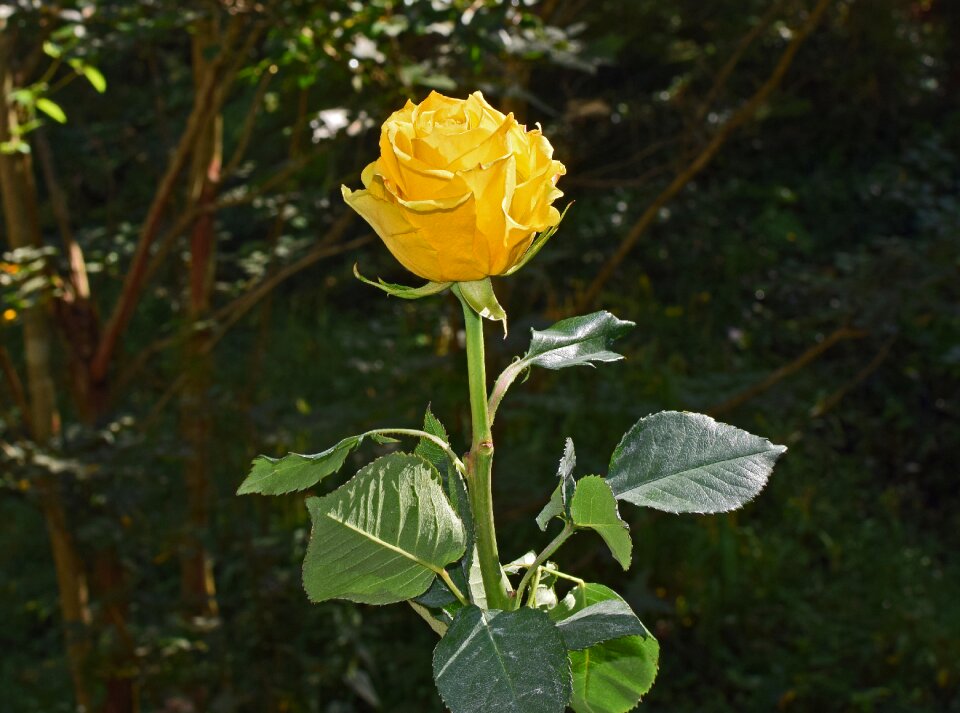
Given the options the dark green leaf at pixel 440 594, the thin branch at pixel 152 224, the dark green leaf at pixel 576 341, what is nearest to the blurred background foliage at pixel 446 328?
the thin branch at pixel 152 224

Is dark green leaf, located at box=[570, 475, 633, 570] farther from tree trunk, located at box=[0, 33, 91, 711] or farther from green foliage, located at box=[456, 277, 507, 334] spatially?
tree trunk, located at box=[0, 33, 91, 711]

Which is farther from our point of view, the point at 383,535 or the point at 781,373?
the point at 781,373

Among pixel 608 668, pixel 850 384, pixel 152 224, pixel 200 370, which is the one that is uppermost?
pixel 608 668

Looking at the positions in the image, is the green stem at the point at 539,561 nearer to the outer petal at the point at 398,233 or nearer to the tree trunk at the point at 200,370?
the outer petal at the point at 398,233

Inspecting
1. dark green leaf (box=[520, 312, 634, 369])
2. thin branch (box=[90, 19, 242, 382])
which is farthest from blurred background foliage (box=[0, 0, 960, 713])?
dark green leaf (box=[520, 312, 634, 369])

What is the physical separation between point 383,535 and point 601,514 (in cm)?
9

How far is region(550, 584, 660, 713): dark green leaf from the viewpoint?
49cm

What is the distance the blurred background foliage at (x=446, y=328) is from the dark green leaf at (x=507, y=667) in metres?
1.41

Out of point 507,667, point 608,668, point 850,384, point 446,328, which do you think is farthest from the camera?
point 446,328

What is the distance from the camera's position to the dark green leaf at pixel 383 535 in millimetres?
437

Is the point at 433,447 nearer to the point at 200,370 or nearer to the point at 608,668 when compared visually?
the point at 608,668

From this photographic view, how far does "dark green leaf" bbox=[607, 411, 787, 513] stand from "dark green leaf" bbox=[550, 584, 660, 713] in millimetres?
61

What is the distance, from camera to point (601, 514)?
0.44 meters

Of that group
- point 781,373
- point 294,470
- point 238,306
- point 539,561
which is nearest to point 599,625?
point 539,561
